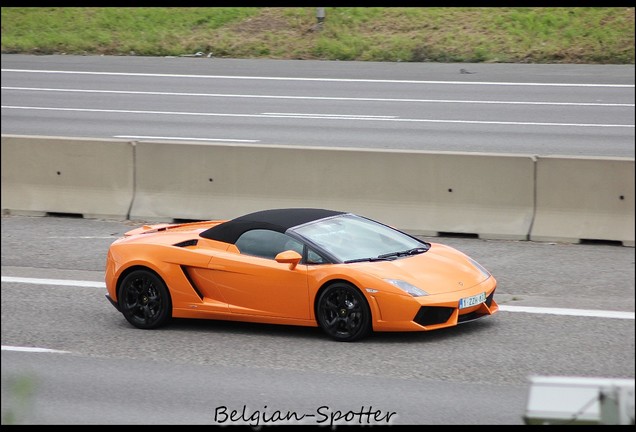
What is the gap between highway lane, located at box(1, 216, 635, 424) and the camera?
7656 mm

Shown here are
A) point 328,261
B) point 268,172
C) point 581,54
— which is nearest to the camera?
point 328,261

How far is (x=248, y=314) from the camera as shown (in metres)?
9.78

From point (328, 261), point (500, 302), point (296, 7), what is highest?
point (296, 7)

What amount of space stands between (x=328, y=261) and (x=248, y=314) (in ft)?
3.16

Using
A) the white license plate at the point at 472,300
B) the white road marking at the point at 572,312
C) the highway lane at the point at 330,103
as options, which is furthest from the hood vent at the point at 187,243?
the highway lane at the point at 330,103

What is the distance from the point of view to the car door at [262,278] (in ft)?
31.2

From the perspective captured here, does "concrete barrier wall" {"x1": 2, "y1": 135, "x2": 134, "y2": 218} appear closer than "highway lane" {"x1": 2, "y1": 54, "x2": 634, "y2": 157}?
Yes

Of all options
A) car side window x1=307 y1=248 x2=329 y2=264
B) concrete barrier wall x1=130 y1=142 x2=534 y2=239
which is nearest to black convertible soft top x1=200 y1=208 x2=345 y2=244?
car side window x1=307 y1=248 x2=329 y2=264

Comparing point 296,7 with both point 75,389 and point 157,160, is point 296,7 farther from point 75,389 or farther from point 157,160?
point 75,389

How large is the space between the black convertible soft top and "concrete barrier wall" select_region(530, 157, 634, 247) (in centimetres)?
387

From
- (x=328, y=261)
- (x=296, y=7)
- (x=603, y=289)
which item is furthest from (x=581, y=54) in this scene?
(x=328, y=261)

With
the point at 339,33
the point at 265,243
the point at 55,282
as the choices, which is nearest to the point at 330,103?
the point at 339,33

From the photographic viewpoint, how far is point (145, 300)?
10.2 meters

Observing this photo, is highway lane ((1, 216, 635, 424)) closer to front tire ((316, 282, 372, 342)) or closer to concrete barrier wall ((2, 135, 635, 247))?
front tire ((316, 282, 372, 342))
